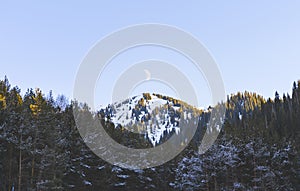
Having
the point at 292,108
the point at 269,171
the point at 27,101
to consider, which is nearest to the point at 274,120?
the point at 292,108

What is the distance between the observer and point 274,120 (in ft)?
336

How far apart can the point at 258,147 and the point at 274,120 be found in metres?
64.8

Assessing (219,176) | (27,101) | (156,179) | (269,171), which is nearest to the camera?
(27,101)

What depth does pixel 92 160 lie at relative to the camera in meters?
42.4

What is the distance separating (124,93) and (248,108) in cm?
14728

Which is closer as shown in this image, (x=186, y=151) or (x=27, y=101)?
(x=27, y=101)

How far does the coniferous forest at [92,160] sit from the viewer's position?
104 ft

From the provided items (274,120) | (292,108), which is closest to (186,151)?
(274,120)

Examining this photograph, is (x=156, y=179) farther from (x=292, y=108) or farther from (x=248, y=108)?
(x=248, y=108)

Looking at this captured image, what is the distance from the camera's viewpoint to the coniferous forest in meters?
31.8

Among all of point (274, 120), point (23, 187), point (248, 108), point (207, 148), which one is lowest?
point (23, 187)

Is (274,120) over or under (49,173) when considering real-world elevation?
over

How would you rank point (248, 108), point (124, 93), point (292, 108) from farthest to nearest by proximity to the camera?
point (248, 108) < point (292, 108) < point (124, 93)

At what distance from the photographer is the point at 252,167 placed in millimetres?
42062
